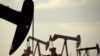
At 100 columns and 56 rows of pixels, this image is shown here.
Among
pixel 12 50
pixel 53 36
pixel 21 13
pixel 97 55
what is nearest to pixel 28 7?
pixel 21 13

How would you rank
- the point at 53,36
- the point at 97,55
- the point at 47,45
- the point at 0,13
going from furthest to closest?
the point at 97,55 → the point at 47,45 → the point at 53,36 → the point at 0,13

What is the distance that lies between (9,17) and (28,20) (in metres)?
0.11

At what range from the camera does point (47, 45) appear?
14.8m

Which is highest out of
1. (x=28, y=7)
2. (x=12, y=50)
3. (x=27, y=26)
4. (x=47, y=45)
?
(x=47, y=45)

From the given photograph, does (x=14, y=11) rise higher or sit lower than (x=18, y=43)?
higher

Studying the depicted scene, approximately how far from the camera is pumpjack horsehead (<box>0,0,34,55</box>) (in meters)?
1.24

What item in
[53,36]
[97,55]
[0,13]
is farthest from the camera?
[97,55]

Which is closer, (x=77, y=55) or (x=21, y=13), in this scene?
(x=21, y=13)

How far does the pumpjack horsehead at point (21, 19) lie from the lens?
1244 mm

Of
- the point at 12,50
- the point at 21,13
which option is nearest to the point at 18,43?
the point at 12,50

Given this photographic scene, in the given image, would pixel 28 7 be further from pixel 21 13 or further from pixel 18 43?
pixel 18 43

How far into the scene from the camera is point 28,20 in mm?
1261

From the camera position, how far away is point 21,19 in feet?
4.14

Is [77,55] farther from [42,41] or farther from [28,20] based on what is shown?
[28,20]
